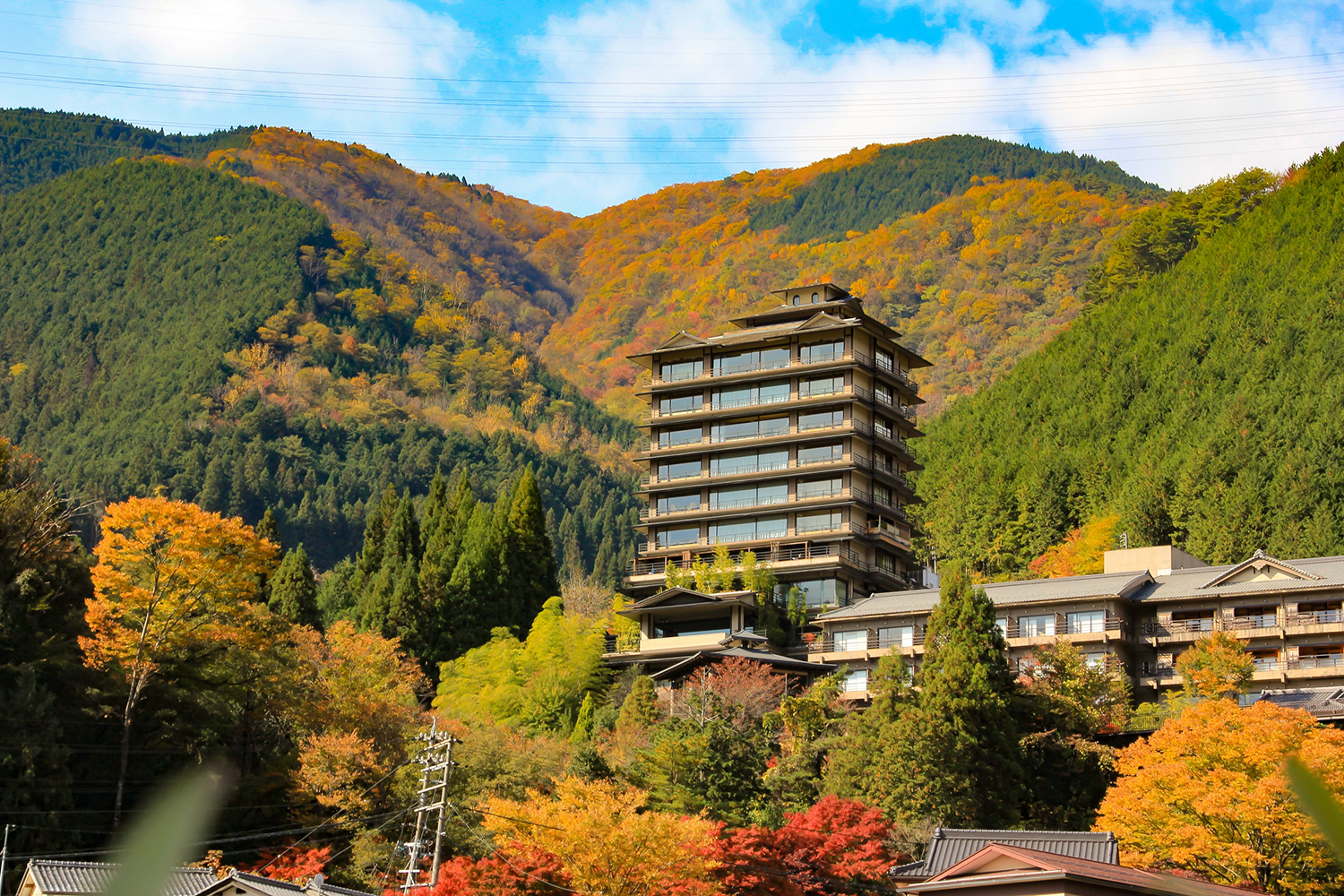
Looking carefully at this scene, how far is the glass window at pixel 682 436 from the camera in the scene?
80.9m

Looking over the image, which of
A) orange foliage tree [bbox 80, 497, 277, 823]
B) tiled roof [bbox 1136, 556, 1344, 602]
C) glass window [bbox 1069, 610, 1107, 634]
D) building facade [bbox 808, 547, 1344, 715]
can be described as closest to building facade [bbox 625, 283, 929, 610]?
building facade [bbox 808, 547, 1344, 715]

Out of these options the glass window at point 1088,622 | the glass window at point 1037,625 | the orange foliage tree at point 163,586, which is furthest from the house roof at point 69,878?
the glass window at point 1088,622

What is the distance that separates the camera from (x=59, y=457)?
14488 cm

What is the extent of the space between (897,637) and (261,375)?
103 meters

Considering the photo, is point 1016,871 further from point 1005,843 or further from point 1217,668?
point 1217,668

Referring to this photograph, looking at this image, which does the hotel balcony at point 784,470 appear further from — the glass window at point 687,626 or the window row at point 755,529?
the glass window at point 687,626

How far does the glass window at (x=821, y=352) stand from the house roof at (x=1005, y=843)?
44.9 meters

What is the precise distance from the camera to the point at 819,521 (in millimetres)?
77000

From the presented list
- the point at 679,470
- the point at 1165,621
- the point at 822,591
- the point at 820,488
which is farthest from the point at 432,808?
the point at 679,470

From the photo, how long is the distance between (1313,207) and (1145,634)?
57.5 m

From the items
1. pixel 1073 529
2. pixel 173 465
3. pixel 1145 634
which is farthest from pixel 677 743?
pixel 173 465

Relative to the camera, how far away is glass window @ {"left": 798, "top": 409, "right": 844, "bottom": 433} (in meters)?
78.1

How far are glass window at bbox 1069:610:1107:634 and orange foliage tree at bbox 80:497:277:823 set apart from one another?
1207 inches

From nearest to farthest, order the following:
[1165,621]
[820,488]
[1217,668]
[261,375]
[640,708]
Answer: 1. [1217,668]
2. [640,708]
3. [1165,621]
4. [820,488]
5. [261,375]
